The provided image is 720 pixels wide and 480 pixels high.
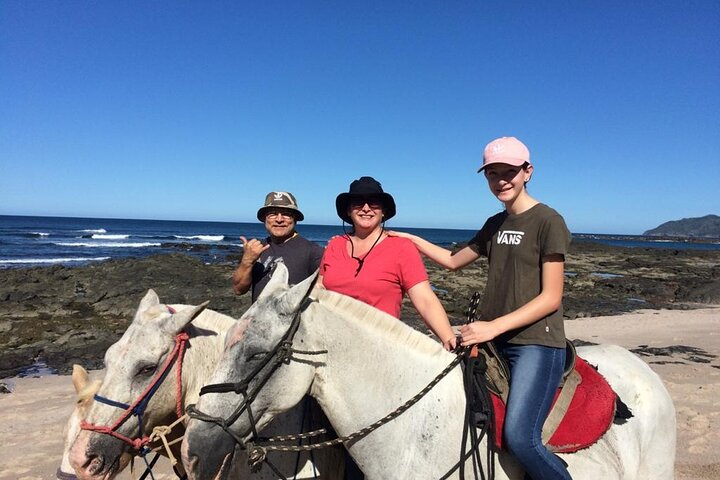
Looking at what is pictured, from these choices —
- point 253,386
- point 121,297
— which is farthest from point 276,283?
point 121,297

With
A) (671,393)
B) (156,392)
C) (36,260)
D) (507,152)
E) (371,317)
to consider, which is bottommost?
(36,260)

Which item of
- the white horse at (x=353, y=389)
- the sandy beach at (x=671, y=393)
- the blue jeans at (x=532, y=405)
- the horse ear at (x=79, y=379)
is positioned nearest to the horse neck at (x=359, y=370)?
the white horse at (x=353, y=389)

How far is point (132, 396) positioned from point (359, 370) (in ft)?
4.13

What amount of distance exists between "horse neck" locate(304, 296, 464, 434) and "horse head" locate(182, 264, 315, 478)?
15 centimetres

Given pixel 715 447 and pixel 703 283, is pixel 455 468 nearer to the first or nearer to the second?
pixel 715 447

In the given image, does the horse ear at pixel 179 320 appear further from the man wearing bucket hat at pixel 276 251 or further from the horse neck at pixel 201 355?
the man wearing bucket hat at pixel 276 251

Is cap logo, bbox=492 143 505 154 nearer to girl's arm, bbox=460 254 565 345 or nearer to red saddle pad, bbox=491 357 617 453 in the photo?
girl's arm, bbox=460 254 565 345

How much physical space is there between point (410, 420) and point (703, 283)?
23.9 meters

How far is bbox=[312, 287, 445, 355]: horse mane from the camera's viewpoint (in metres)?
2.29

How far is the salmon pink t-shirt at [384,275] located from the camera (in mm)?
2805

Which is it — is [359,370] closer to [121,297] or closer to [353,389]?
[353,389]

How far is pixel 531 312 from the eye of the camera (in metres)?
2.38

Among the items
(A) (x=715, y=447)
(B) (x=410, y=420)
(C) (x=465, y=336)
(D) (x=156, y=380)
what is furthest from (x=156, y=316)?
(A) (x=715, y=447)

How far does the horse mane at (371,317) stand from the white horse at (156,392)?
80 centimetres
